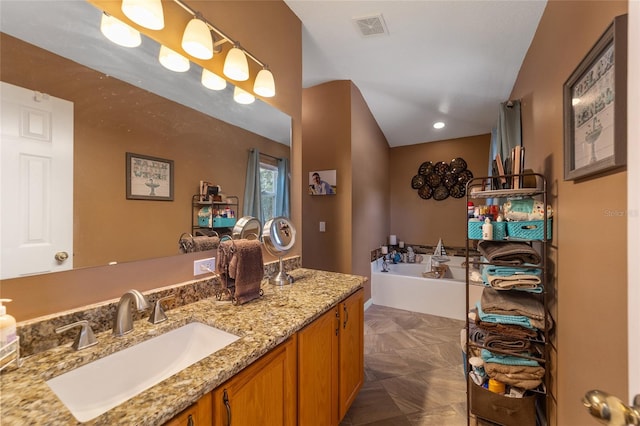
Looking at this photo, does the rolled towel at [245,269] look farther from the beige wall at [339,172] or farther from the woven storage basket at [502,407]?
the beige wall at [339,172]

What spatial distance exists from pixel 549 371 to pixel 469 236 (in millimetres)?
838

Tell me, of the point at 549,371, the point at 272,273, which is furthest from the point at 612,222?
the point at 272,273

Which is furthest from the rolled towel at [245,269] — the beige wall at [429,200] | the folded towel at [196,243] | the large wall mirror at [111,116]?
the beige wall at [429,200]

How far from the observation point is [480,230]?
1.62 metres

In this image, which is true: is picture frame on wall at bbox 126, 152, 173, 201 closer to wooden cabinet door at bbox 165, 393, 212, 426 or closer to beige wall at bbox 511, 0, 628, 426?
wooden cabinet door at bbox 165, 393, 212, 426

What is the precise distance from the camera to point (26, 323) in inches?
30.4

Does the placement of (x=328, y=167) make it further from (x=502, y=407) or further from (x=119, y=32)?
(x=502, y=407)

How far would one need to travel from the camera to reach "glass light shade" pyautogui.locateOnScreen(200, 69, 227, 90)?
4.49ft

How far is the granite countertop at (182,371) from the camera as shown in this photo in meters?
0.57

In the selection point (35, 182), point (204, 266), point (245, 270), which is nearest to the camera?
point (35, 182)

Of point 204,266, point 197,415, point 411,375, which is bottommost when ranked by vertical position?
point 411,375

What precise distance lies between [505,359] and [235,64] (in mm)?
2278

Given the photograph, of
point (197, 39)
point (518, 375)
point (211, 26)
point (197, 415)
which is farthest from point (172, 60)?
point (518, 375)

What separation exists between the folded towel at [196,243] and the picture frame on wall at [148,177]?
0.71ft
